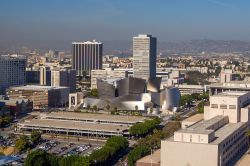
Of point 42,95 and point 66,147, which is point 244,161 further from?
point 42,95

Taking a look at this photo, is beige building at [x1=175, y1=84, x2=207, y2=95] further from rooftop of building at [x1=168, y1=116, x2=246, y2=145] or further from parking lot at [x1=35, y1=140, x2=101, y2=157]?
rooftop of building at [x1=168, y1=116, x2=246, y2=145]

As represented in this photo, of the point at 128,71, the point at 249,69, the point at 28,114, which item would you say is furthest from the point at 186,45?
the point at 28,114

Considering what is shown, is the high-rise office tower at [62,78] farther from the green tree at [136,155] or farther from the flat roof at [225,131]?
the green tree at [136,155]

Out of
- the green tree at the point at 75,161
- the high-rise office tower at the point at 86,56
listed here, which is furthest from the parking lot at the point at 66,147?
the high-rise office tower at the point at 86,56

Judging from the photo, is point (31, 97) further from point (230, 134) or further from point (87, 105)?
point (230, 134)

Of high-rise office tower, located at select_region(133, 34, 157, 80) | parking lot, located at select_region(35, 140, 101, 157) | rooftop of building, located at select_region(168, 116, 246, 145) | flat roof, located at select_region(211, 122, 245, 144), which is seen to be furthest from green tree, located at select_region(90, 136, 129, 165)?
high-rise office tower, located at select_region(133, 34, 157, 80)
